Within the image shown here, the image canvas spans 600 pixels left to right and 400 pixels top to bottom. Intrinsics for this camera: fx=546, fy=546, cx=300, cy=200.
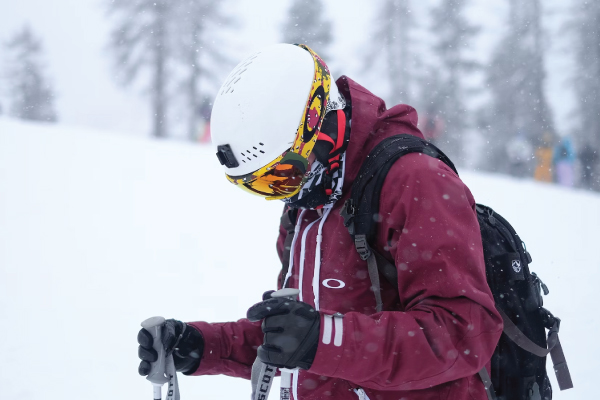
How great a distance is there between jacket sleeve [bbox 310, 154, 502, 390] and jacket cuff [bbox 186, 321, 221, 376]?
80 centimetres

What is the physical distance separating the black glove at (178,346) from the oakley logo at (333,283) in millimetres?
629

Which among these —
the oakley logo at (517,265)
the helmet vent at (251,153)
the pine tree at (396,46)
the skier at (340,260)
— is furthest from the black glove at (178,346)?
the pine tree at (396,46)

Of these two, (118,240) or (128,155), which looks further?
(128,155)

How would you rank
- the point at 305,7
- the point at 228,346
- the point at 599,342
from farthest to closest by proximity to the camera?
the point at 305,7 < the point at 599,342 < the point at 228,346

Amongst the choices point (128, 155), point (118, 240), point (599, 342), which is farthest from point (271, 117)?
point (128, 155)

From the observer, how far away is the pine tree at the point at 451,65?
29.6 meters

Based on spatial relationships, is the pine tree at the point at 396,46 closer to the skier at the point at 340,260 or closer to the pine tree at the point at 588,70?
the pine tree at the point at 588,70

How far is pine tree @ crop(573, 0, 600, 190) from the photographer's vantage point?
26.0 m

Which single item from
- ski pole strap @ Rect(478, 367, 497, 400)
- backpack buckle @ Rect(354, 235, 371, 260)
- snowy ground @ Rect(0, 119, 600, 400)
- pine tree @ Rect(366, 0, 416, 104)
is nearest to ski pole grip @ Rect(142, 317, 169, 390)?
backpack buckle @ Rect(354, 235, 371, 260)

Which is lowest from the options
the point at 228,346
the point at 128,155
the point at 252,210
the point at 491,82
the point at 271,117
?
the point at 228,346

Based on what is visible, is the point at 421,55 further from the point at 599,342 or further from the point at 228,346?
the point at 228,346

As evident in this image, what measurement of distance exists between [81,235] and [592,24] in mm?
26853

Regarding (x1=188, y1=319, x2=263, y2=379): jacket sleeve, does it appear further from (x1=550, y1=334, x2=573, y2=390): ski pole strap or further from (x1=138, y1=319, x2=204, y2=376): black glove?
(x1=550, y1=334, x2=573, y2=390): ski pole strap

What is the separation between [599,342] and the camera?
225 inches
